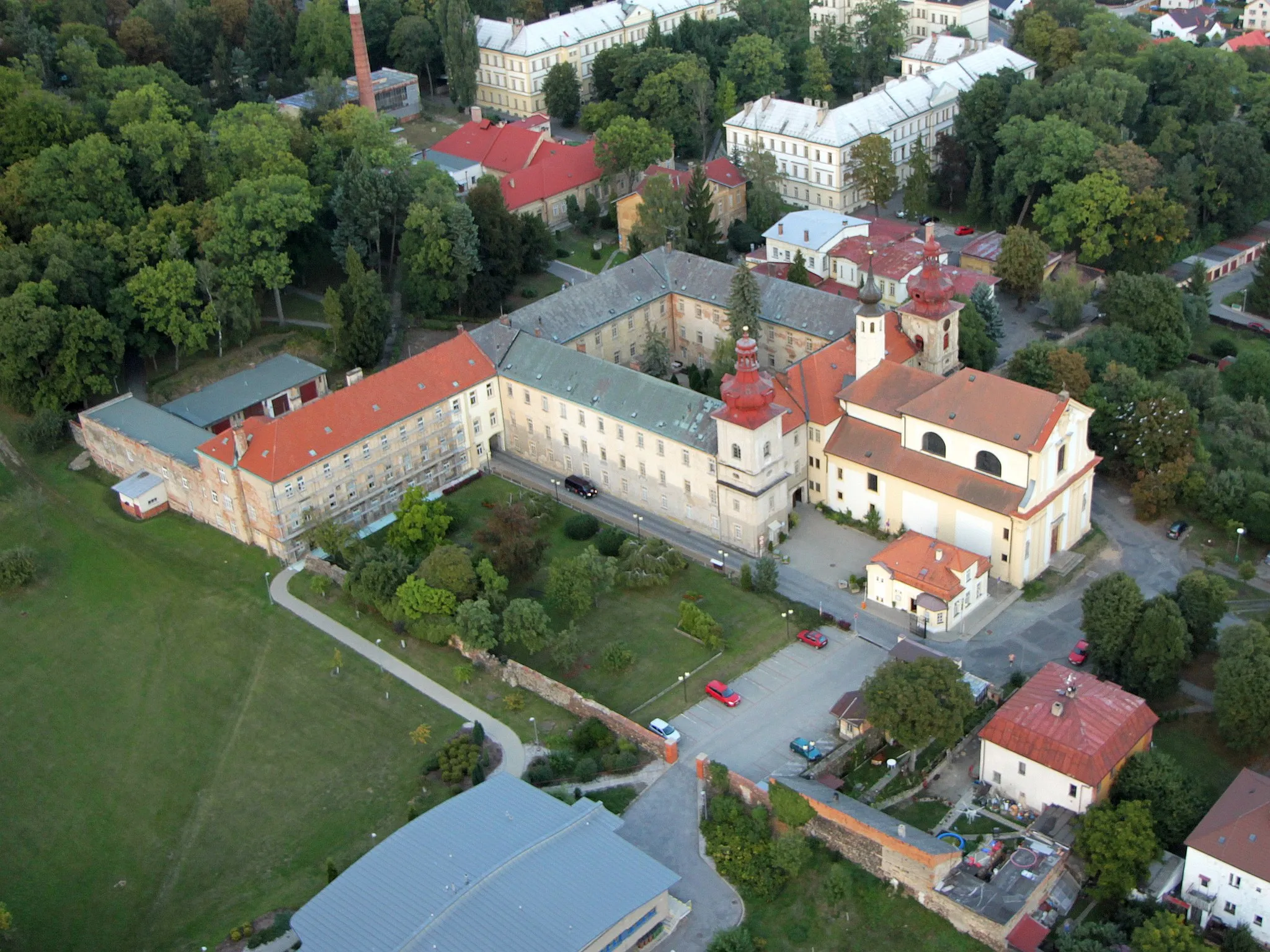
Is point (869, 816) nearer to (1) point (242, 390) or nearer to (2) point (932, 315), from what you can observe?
(2) point (932, 315)

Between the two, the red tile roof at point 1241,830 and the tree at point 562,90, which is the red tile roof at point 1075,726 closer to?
the red tile roof at point 1241,830

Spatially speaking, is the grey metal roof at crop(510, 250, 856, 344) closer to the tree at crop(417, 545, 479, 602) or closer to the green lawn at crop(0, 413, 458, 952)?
the tree at crop(417, 545, 479, 602)

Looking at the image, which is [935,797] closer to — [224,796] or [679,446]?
[679,446]

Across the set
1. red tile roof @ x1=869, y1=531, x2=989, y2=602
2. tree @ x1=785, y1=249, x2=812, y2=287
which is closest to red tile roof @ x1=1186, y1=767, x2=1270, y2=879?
red tile roof @ x1=869, y1=531, x2=989, y2=602

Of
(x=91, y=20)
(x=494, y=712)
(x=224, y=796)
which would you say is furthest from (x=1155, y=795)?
(x=91, y=20)

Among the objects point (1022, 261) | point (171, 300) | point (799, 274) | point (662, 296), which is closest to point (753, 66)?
point (799, 274)
